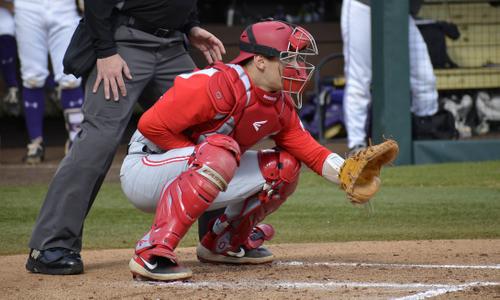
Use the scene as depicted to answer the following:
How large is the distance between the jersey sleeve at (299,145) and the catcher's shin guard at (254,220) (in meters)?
0.04

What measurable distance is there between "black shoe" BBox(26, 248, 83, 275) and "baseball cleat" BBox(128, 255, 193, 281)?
0.33m

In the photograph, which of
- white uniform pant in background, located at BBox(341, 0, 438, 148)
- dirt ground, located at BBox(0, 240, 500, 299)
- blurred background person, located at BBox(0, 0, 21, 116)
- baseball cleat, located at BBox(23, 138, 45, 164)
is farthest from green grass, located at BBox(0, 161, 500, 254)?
blurred background person, located at BBox(0, 0, 21, 116)

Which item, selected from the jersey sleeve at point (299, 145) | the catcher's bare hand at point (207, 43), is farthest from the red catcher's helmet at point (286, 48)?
the catcher's bare hand at point (207, 43)

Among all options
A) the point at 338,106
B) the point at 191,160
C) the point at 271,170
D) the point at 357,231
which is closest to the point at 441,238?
the point at 357,231

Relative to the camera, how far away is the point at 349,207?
22.1 ft

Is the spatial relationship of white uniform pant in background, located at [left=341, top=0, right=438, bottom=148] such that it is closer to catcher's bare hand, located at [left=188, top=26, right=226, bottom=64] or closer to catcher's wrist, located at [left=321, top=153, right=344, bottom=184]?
catcher's bare hand, located at [left=188, top=26, right=226, bottom=64]

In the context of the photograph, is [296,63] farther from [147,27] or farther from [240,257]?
[240,257]

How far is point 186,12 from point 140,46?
0.26 metres

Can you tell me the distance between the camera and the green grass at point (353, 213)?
225 inches

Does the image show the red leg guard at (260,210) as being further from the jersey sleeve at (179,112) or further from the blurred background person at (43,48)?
the blurred background person at (43,48)

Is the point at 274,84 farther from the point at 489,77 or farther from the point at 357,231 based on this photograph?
the point at 489,77

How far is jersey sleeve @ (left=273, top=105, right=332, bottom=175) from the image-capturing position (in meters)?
4.42

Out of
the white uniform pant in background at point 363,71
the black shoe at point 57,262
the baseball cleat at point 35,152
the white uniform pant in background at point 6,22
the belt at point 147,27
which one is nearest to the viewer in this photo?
the black shoe at point 57,262

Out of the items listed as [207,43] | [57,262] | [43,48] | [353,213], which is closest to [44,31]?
[43,48]
